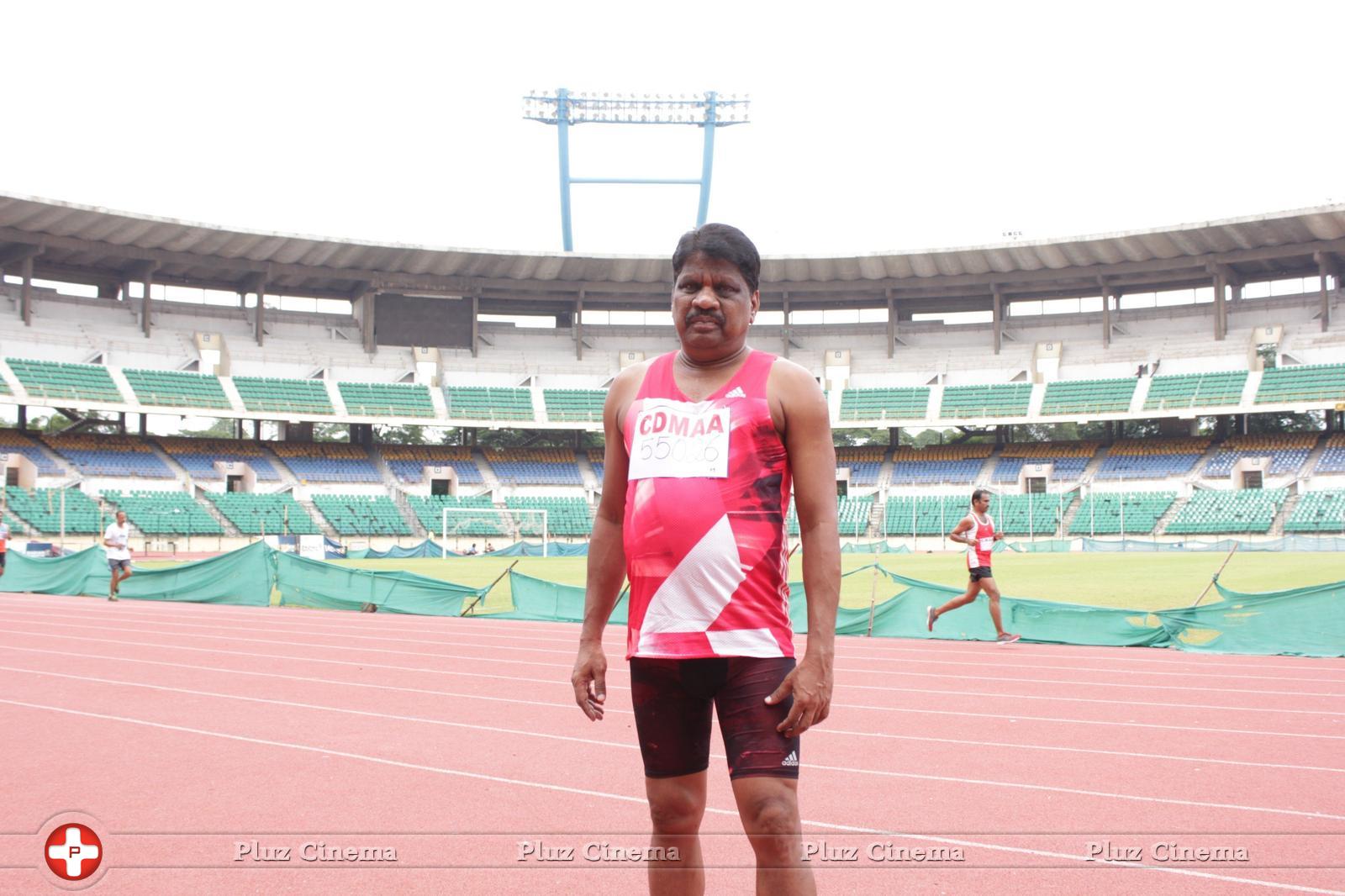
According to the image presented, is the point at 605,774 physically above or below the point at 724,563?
below

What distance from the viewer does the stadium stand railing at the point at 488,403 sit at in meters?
50.4

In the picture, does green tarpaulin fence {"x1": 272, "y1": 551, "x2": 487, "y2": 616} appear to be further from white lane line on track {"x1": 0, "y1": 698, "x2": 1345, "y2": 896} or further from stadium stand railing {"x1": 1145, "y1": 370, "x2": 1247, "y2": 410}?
stadium stand railing {"x1": 1145, "y1": 370, "x2": 1247, "y2": 410}

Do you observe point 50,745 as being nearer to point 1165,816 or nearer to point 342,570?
point 1165,816

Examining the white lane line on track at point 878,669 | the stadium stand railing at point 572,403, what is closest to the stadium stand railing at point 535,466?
the stadium stand railing at point 572,403

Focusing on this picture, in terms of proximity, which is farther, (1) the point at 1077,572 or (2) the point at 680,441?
(1) the point at 1077,572

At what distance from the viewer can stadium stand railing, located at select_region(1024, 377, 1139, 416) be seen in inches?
1876

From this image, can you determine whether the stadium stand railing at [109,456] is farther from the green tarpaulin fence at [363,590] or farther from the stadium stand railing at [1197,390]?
the stadium stand railing at [1197,390]

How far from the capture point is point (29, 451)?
41438mm

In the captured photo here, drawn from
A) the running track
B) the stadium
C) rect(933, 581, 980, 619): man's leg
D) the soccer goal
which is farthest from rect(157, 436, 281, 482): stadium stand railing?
rect(933, 581, 980, 619): man's leg

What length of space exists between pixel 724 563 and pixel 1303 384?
49.1 m

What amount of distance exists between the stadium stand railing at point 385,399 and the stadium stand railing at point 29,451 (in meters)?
12.0

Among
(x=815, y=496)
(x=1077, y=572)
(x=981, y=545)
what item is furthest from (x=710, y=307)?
(x=1077, y=572)

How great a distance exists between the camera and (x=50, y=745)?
21.3 feet

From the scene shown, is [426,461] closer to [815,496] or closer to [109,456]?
[109,456]
